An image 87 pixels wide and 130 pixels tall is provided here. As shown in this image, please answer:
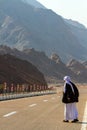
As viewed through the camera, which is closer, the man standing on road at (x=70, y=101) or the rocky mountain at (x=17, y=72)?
the man standing on road at (x=70, y=101)

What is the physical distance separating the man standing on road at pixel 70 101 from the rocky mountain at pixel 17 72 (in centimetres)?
7698

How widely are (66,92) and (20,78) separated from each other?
88069 millimetres

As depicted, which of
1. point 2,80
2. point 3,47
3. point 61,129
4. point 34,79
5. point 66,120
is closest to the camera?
point 61,129

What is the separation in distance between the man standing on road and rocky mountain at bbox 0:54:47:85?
77.0 m

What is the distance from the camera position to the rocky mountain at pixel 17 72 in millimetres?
102863

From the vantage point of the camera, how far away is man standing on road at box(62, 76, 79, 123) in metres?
18.5

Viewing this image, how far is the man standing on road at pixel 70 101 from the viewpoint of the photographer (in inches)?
728

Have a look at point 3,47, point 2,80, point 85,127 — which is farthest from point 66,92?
point 3,47

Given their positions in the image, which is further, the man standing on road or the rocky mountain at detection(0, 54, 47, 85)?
the rocky mountain at detection(0, 54, 47, 85)

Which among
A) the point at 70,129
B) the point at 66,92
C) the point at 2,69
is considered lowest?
the point at 70,129

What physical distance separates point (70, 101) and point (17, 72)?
9378 cm

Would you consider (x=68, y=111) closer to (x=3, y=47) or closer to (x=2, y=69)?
(x=2, y=69)

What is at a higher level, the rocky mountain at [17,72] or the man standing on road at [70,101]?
the rocky mountain at [17,72]

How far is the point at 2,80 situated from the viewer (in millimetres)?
96500
